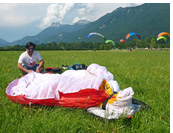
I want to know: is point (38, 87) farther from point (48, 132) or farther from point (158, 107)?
point (158, 107)

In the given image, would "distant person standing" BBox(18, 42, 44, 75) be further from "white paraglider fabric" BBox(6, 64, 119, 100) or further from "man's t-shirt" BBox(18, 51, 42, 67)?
"white paraglider fabric" BBox(6, 64, 119, 100)

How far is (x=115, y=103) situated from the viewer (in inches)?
99.0

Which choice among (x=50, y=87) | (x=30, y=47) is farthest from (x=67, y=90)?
(x=30, y=47)

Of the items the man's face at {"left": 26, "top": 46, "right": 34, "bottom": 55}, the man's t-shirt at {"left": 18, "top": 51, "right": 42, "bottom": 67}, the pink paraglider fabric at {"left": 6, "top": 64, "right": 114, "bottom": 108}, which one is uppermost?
the man's face at {"left": 26, "top": 46, "right": 34, "bottom": 55}

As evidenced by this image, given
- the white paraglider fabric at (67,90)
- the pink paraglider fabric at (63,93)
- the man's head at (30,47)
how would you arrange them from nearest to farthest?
1. the white paraglider fabric at (67,90)
2. the pink paraglider fabric at (63,93)
3. the man's head at (30,47)

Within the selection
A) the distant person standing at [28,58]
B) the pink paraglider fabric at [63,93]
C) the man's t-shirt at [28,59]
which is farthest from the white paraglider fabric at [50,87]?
the man's t-shirt at [28,59]

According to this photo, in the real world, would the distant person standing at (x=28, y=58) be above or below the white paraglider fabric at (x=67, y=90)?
above

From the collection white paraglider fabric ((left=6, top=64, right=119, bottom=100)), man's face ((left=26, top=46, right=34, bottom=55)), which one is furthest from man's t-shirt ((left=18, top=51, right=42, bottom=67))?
white paraglider fabric ((left=6, top=64, right=119, bottom=100))

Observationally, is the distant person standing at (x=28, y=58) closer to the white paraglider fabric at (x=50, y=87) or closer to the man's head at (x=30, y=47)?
the man's head at (x=30, y=47)

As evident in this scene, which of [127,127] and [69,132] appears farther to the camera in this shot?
[127,127]

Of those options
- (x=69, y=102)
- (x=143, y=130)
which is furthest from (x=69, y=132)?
(x=143, y=130)

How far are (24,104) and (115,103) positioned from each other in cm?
167

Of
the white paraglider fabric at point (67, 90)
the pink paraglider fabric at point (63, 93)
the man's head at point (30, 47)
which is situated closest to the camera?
the white paraglider fabric at point (67, 90)

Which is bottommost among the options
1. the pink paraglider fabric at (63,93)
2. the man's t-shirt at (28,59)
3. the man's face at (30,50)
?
the pink paraglider fabric at (63,93)
